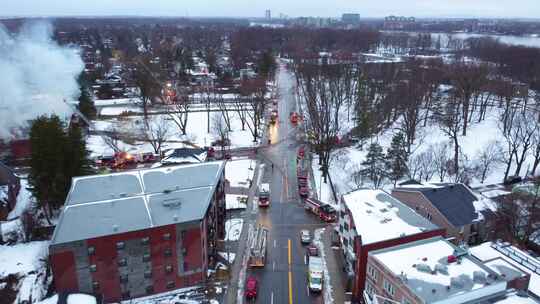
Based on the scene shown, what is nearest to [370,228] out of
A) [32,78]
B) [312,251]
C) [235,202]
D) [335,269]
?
[335,269]

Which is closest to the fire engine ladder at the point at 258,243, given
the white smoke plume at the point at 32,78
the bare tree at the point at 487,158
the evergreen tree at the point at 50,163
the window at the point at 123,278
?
the window at the point at 123,278

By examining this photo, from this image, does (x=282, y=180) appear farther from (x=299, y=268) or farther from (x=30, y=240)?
(x=30, y=240)

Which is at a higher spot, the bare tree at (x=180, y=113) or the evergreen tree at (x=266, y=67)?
the evergreen tree at (x=266, y=67)

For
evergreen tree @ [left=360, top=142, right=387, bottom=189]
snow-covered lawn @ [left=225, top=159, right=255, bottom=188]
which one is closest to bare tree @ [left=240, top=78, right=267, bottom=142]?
snow-covered lawn @ [left=225, top=159, right=255, bottom=188]

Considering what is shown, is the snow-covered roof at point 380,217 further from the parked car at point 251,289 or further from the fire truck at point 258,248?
the parked car at point 251,289

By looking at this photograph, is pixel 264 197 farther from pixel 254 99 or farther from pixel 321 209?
pixel 254 99
